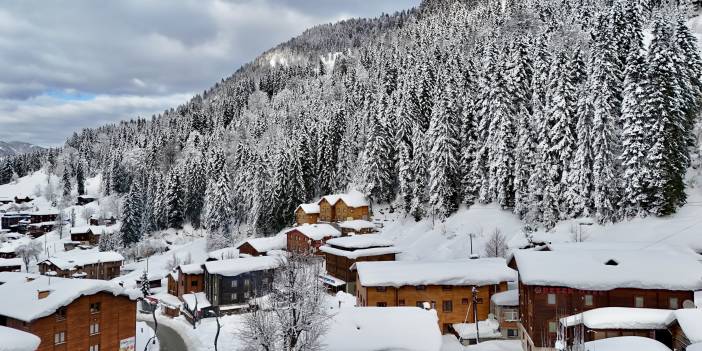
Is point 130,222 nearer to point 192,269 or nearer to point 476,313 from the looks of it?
point 192,269

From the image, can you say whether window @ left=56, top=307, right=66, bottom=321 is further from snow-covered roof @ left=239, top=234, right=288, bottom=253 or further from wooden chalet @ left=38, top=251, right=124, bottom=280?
wooden chalet @ left=38, top=251, right=124, bottom=280

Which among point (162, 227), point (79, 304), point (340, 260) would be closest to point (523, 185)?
point (340, 260)

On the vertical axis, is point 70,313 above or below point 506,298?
below

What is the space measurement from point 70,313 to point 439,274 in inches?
1322

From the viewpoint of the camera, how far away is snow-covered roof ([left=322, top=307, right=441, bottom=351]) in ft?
101

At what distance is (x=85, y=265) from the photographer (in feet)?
291

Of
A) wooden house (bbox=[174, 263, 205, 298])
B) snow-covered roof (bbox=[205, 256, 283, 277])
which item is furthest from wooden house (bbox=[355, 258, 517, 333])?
wooden house (bbox=[174, 263, 205, 298])

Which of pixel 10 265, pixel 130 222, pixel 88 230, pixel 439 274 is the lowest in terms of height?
pixel 10 265

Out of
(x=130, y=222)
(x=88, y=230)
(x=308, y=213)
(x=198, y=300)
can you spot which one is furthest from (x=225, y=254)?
(x=88, y=230)

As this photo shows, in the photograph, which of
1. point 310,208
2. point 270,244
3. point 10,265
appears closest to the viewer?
point 270,244

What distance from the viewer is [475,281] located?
44125 millimetres

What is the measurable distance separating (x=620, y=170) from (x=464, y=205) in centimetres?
2297

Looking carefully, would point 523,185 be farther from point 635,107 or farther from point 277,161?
A: point 277,161

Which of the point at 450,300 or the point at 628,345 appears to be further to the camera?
the point at 450,300
